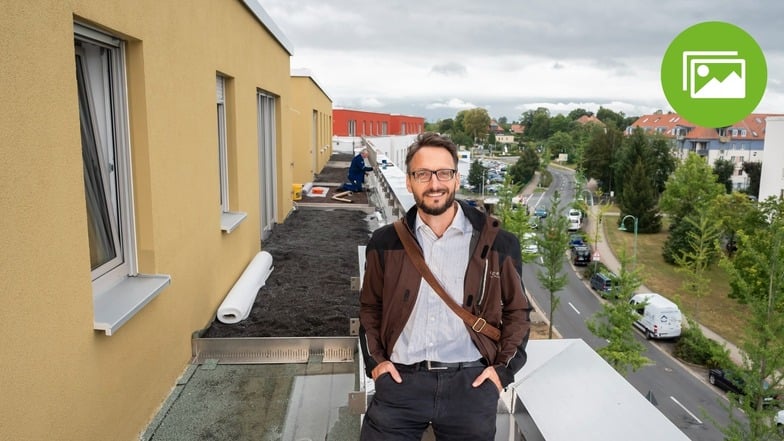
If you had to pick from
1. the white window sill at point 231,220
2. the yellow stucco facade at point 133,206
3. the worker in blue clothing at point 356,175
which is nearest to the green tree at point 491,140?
the worker in blue clothing at point 356,175

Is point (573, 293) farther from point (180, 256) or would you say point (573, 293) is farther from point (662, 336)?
point (180, 256)

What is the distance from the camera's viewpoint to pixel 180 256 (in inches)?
163

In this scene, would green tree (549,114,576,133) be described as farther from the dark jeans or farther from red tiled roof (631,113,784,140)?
the dark jeans

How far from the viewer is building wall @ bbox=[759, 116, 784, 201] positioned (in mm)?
38656

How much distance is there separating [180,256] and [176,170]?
Answer: 596 mm

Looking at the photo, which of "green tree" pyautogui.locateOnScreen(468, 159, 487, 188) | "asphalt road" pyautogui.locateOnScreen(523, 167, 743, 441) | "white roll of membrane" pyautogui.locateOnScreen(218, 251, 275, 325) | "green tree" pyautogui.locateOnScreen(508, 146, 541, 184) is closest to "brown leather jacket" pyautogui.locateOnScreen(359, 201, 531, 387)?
"white roll of membrane" pyautogui.locateOnScreen(218, 251, 275, 325)

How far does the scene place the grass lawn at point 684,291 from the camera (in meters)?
29.4

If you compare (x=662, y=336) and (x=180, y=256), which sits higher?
(x=180, y=256)

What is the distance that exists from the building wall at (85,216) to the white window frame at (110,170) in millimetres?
65

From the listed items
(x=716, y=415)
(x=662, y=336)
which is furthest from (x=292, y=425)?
(x=662, y=336)

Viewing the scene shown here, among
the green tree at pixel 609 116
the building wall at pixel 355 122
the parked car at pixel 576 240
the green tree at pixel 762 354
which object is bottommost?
the parked car at pixel 576 240

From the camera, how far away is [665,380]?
23531 millimetres

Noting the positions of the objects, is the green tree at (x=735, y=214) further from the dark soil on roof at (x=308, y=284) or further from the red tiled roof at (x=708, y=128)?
the dark soil on roof at (x=308, y=284)

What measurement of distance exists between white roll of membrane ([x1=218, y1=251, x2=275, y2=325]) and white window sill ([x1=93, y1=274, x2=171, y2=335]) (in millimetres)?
1250
